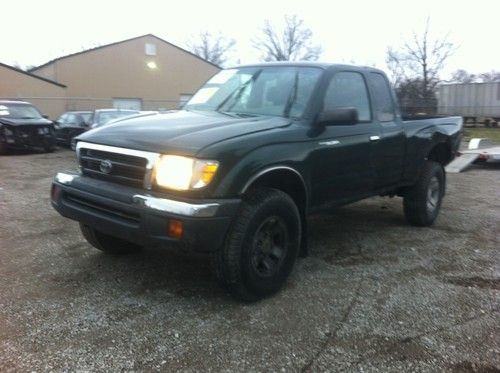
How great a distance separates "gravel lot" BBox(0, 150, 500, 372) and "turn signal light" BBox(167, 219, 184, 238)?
64cm

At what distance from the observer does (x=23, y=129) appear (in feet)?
52.1

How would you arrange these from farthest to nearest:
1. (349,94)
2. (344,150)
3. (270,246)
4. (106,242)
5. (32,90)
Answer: (32,90) → (349,94) → (106,242) → (344,150) → (270,246)

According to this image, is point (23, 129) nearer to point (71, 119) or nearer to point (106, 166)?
point (71, 119)

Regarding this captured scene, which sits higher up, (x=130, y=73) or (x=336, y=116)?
(x=130, y=73)

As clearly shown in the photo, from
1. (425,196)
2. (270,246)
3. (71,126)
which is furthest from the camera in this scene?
(71,126)

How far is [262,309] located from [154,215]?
1.10 meters

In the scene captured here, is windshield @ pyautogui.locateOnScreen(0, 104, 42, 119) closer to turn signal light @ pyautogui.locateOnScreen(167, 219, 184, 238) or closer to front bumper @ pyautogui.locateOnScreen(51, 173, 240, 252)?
A: front bumper @ pyautogui.locateOnScreen(51, 173, 240, 252)

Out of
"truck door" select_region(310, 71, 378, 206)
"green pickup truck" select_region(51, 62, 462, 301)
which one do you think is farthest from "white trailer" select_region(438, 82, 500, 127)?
"green pickup truck" select_region(51, 62, 462, 301)

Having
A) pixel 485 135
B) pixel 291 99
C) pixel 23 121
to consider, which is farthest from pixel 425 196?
pixel 485 135

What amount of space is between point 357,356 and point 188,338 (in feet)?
3.57

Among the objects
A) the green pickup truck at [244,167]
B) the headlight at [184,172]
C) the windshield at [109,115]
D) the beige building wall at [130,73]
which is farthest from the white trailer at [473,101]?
the headlight at [184,172]

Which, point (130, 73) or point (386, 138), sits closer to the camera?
point (386, 138)

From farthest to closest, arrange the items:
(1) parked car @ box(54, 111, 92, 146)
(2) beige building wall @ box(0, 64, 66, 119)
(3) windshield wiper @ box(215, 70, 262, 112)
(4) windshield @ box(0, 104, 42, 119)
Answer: (2) beige building wall @ box(0, 64, 66, 119) < (1) parked car @ box(54, 111, 92, 146) < (4) windshield @ box(0, 104, 42, 119) < (3) windshield wiper @ box(215, 70, 262, 112)

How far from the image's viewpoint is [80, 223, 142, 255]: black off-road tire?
4.93m
